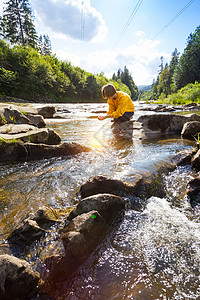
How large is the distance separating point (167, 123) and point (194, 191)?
3.72m

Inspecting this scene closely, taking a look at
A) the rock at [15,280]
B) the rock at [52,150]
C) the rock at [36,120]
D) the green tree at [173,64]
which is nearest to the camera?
the rock at [15,280]

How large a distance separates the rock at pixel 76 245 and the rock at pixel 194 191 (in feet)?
4.12

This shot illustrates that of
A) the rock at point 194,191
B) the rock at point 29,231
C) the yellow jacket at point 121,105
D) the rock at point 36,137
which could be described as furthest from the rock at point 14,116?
the rock at point 194,191

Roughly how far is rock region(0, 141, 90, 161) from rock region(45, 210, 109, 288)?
213cm

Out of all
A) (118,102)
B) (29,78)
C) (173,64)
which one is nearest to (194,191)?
(118,102)

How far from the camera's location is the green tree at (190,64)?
1663 inches

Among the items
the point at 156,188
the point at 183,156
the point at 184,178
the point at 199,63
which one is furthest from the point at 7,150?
the point at 199,63

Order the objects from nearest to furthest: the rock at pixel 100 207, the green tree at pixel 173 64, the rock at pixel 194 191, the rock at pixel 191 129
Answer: the rock at pixel 100 207 < the rock at pixel 194 191 < the rock at pixel 191 129 < the green tree at pixel 173 64

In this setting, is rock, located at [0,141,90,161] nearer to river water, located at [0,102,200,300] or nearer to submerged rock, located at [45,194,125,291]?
river water, located at [0,102,200,300]

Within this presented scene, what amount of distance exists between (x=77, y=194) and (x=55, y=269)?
3.29 ft

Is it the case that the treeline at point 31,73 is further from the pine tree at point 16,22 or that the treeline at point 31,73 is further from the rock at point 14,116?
the rock at point 14,116

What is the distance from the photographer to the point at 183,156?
3.04 metres

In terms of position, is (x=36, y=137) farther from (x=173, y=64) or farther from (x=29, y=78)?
(x=173, y=64)

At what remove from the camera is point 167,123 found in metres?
5.27
